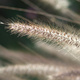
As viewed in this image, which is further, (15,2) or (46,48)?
(15,2)

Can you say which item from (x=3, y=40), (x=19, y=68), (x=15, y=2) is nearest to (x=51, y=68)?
(x=19, y=68)

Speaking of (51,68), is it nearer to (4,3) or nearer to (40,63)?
(40,63)

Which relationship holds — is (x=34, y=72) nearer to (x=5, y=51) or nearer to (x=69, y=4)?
(x=5, y=51)

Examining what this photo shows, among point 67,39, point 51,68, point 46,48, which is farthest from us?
point 46,48

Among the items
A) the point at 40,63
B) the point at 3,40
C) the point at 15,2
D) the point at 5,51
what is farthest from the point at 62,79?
the point at 15,2

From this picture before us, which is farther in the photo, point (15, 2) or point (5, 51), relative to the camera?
point (15, 2)

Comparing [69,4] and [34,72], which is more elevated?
[69,4]

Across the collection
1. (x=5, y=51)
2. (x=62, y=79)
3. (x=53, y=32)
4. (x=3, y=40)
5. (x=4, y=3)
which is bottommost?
(x=62, y=79)

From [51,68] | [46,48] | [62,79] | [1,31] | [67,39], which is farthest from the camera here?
[1,31]

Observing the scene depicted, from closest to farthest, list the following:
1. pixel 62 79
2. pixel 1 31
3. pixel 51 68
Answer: pixel 62 79 → pixel 51 68 → pixel 1 31
